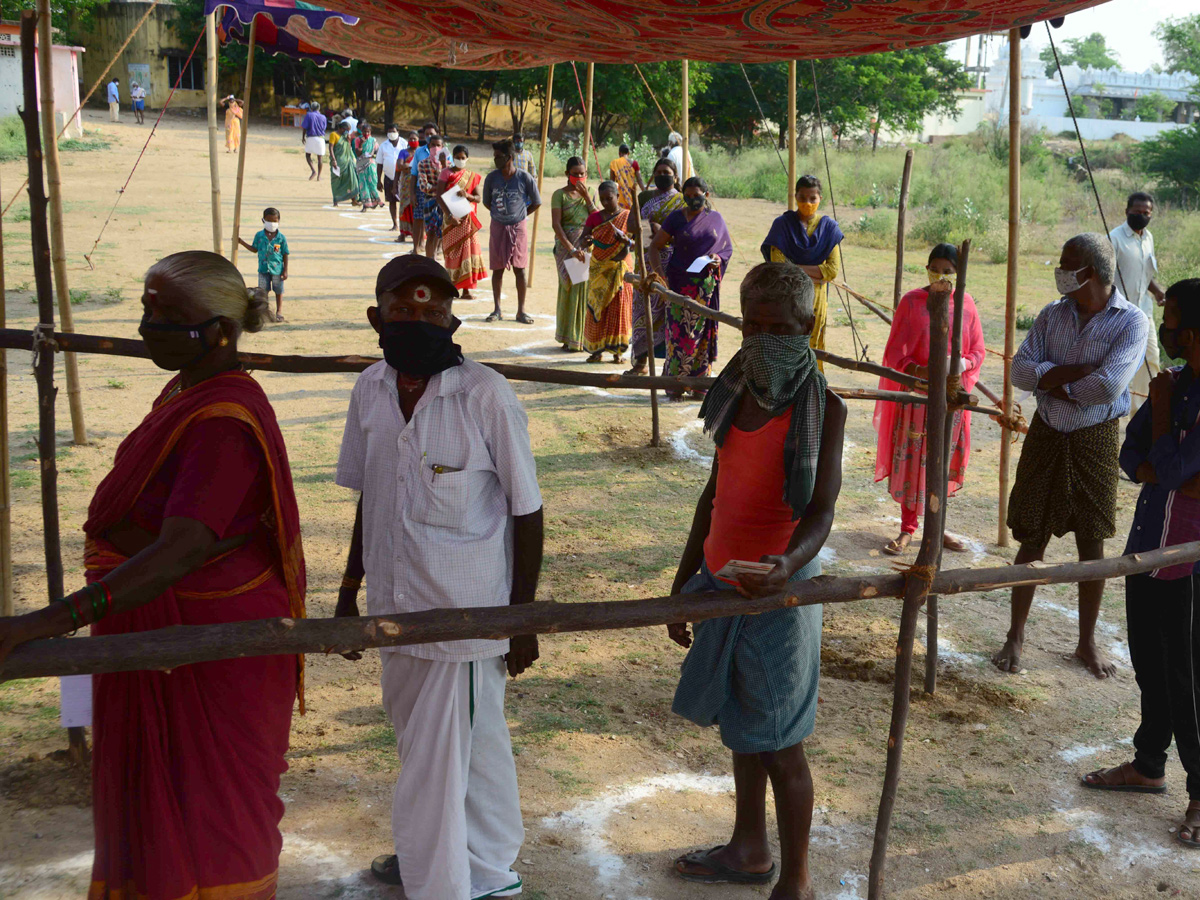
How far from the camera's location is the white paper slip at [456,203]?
35.2 feet

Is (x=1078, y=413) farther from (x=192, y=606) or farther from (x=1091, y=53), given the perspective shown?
(x=1091, y=53)

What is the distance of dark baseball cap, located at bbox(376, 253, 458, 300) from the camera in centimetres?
242

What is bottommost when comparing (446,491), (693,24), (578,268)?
(446,491)

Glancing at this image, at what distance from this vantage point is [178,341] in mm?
2162

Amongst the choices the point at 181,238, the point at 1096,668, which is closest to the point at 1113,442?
the point at 1096,668

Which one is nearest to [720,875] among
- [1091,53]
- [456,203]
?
[456,203]

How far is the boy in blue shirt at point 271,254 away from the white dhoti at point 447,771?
8.46 m

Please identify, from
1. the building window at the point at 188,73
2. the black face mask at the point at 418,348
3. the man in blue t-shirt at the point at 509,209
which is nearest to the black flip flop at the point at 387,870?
the black face mask at the point at 418,348

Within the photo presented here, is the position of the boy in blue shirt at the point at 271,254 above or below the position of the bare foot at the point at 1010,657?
above

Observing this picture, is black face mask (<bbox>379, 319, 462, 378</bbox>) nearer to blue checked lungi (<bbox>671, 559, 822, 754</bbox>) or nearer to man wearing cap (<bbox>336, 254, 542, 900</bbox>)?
man wearing cap (<bbox>336, 254, 542, 900</bbox>)

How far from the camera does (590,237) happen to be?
9.16 m

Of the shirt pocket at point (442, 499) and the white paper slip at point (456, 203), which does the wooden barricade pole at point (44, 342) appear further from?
the white paper slip at point (456, 203)

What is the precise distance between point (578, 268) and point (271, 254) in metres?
3.33

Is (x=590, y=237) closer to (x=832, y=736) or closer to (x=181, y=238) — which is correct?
(x=832, y=736)
